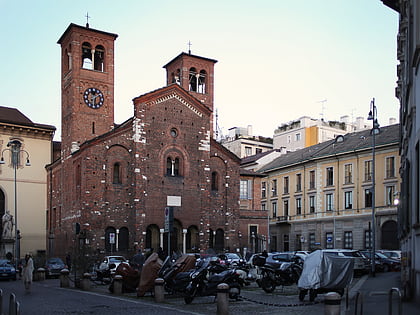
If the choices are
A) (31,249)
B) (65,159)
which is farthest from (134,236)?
(31,249)

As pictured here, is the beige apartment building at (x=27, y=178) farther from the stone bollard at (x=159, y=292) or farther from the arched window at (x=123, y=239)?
the stone bollard at (x=159, y=292)

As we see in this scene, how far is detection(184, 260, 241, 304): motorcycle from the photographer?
16750mm

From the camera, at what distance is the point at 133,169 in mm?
42250

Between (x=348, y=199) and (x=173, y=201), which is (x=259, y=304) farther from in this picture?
(x=348, y=199)

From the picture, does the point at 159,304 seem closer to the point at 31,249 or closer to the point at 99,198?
the point at 99,198

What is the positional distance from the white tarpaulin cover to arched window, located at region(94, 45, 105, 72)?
34424 millimetres

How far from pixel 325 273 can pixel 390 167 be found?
119ft

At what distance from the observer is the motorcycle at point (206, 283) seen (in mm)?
16750

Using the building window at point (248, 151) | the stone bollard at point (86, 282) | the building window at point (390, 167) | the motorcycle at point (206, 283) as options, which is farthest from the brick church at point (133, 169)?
the building window at point (248, 151)

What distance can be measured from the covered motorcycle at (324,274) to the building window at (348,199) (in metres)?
38.3

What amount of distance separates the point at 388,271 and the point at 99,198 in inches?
851

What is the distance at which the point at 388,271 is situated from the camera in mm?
34688

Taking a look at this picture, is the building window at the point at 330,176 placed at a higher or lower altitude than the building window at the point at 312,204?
higher

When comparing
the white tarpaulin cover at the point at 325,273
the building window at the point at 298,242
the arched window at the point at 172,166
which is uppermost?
the arched window at the point at 172,166
